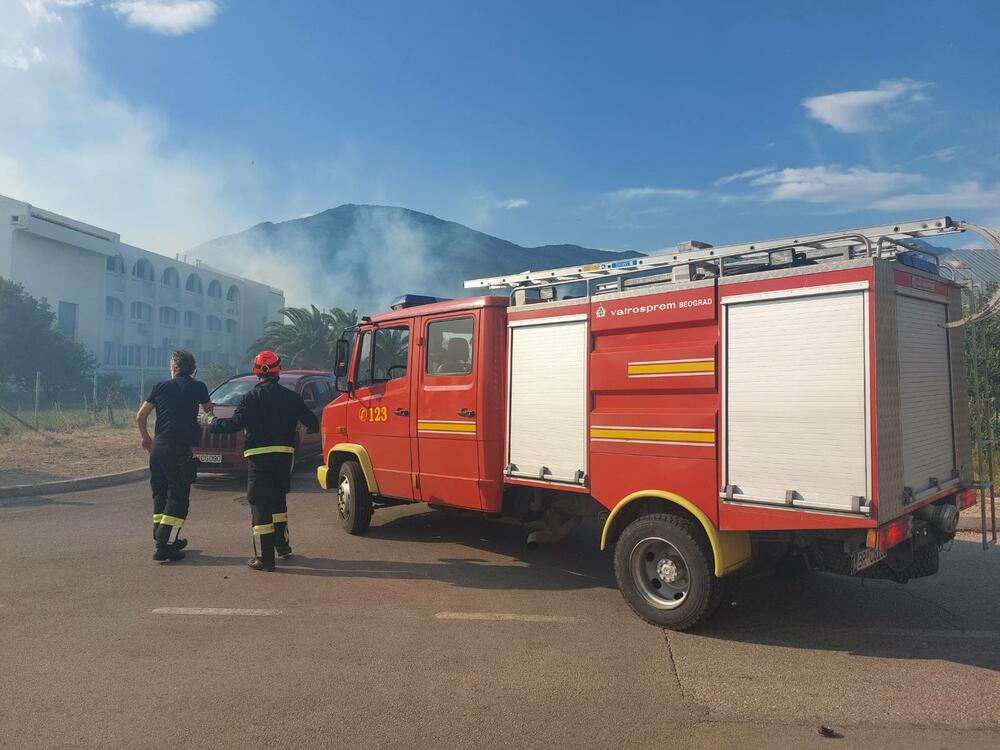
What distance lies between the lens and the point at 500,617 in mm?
4730

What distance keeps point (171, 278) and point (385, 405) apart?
49025 mm

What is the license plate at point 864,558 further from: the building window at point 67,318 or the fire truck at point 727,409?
the building window at point 67,318

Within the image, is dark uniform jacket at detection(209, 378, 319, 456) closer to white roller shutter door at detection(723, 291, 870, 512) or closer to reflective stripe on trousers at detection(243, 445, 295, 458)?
reflective stripe on trousers at detection(243, 445, 295, 458)

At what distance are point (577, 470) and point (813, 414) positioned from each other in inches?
66.9

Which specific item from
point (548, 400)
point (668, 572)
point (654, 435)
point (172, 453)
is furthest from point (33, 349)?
point (668, 572)

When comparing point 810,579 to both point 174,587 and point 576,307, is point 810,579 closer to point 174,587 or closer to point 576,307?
point 576,307

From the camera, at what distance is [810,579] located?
5.57 metres

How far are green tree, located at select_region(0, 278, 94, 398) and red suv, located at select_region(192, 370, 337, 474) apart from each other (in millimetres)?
26227

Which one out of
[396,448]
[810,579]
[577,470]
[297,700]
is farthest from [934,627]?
[396,448]

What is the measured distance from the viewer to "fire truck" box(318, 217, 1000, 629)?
3781 millimetres

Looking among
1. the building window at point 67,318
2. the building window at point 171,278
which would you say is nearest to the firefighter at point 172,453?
the building window at point 67,318

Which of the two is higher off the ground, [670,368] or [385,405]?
[670,368]

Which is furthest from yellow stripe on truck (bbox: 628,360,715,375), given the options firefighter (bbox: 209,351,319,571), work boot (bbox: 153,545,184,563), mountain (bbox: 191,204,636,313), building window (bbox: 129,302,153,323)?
mountain (bbox: 191,204,636,313)

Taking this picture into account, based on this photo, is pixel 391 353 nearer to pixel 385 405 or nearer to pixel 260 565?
pixel 385 405
